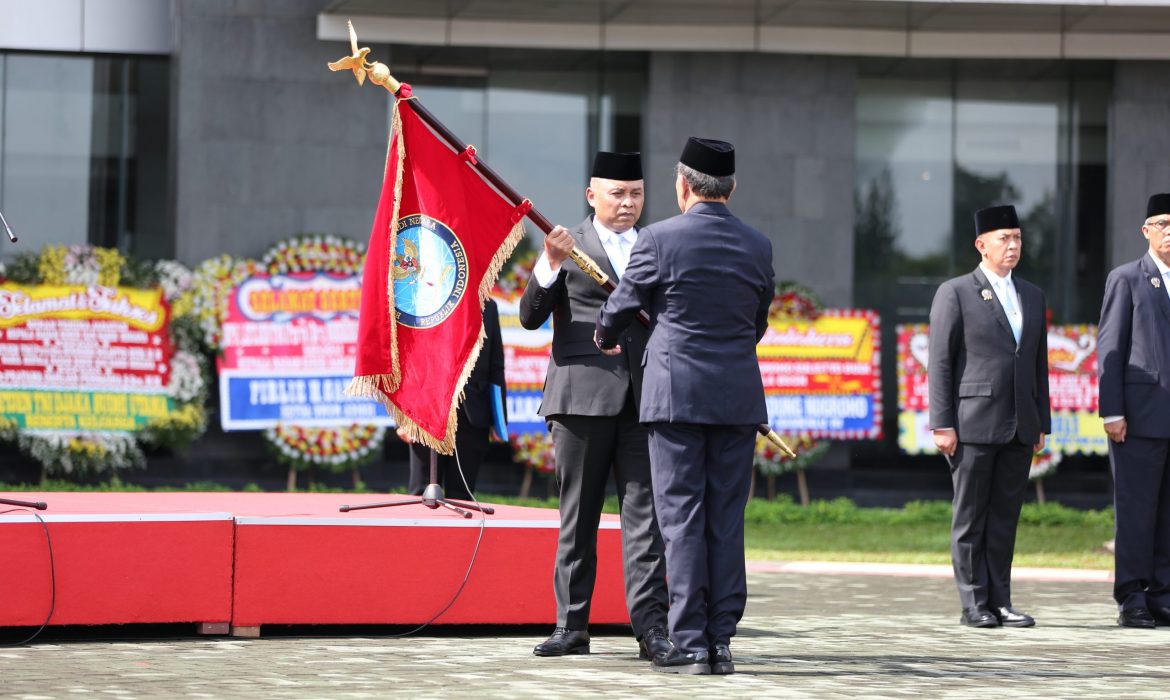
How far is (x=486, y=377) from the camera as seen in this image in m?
10.3

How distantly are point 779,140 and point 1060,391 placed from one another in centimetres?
419

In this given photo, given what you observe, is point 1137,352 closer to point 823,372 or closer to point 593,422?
point 593,422

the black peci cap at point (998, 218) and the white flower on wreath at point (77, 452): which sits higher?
the black peci cap at point (998, 218)

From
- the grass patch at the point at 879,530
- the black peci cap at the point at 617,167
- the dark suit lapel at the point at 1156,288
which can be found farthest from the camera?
the grass patch at the point at 879,530

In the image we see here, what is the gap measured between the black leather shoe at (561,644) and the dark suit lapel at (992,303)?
11.0ft

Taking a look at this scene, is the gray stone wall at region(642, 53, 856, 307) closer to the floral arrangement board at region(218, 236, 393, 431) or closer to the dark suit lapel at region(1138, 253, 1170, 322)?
the floral arrangement board at region(218, 236, 393, 431)

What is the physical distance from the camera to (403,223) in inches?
304

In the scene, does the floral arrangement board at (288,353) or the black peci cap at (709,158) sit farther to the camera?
the floral arrangement board at (288,353)

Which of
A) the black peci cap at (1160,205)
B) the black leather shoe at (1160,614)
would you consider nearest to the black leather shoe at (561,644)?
the black leather shoe at (1160,614)

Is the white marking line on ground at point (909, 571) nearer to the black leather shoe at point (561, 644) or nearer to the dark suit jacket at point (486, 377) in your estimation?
the dark suit jacket at point (486, 377)

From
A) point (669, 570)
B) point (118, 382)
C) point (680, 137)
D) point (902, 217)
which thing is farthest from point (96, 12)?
point (669, 570)

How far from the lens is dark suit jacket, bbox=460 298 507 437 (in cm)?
1026

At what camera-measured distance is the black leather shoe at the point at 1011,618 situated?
28.6 feet

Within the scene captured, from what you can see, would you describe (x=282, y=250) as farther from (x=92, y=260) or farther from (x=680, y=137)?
(x=680, y=137)
